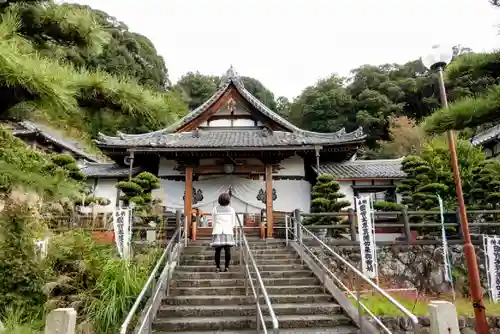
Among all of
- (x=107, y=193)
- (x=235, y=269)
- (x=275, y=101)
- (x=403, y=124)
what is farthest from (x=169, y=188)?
(x=275, y=101)

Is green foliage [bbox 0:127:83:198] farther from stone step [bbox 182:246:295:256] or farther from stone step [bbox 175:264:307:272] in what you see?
stone step [bbox 182:246:295:256]

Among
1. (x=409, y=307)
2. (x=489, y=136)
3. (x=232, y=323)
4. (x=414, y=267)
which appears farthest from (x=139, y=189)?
(x=489, y=136)

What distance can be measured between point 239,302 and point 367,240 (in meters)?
3.42

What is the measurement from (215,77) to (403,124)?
91.9 ft

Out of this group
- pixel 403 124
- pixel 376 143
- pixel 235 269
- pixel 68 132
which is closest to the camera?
pixel 68 132

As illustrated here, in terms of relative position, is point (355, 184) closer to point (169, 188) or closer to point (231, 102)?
point (231, 102)

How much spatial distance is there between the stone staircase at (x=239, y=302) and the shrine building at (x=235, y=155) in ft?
14.7

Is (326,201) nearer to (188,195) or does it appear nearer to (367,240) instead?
(367,240)

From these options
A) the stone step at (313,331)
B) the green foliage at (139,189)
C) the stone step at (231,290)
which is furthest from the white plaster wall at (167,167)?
the stone step at (313,331)

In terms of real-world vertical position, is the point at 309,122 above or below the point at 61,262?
above

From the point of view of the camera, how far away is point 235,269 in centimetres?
839

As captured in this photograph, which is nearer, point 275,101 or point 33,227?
point 33,227

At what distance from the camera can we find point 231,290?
24.1ft

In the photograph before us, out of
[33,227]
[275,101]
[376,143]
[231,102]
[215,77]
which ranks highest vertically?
[215,77]
